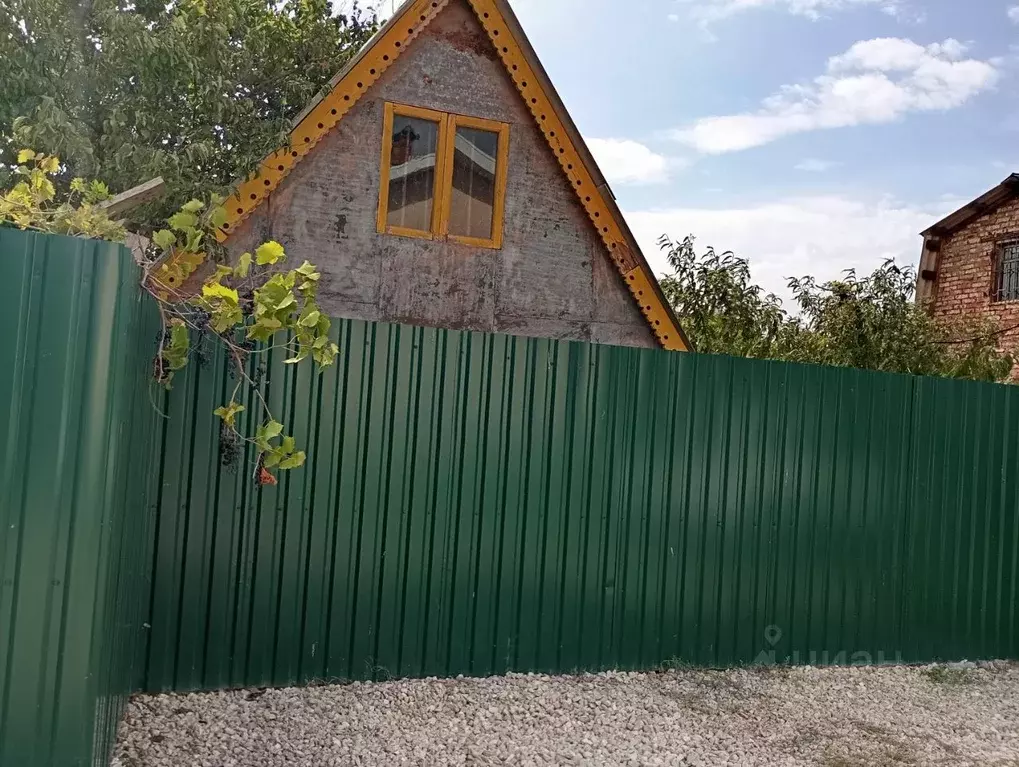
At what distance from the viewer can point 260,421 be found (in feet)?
16.5

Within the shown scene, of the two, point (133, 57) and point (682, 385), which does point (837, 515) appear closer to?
point (682, 385)

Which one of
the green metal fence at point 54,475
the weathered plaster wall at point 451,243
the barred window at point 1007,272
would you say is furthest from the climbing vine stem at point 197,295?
the barred window at point 1007,272

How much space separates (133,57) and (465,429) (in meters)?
6.90

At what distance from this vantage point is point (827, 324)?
1526 cm

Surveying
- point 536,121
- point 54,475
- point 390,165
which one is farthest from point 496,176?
point 54,475

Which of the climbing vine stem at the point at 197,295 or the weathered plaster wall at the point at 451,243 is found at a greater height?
the weathered plaster wall at the point at 451,243

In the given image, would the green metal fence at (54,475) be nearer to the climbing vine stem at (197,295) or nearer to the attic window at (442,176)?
the climbing vine stem at (197,295)

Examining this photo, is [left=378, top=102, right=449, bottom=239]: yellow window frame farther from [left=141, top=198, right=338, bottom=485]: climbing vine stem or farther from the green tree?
[left=141, top=198, right=338, bottom=485]: climbing vine stem

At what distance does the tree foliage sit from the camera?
14.8 meters

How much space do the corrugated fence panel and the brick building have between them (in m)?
12.2

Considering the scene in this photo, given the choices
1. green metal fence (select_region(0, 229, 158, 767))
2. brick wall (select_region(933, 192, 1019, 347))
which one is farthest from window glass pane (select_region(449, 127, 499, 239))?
brick wall (select_region(933, 192, 1019, 347))

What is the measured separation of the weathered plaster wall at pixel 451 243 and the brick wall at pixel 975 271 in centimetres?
1123

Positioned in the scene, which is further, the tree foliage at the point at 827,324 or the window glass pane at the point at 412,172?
the tree foliage at the point at 827,324

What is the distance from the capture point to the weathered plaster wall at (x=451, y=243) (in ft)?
29.0
